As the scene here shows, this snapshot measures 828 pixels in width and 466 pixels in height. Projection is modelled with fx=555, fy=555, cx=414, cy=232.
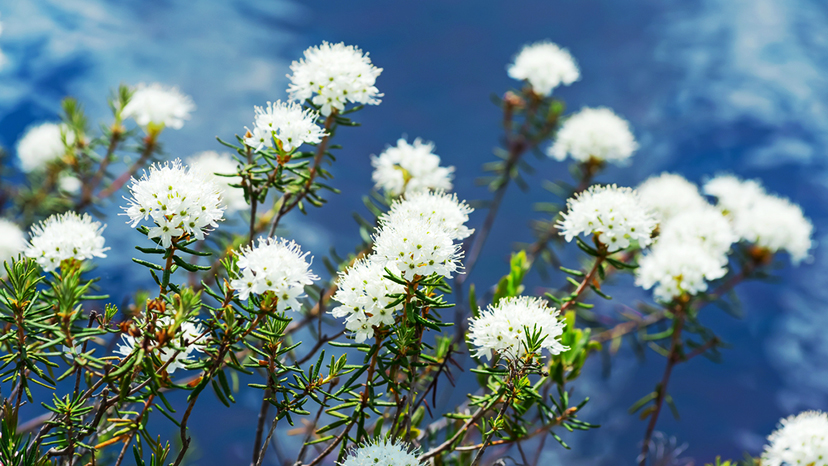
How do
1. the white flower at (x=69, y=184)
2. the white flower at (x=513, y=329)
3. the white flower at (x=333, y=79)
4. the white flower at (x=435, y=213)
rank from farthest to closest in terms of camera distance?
the white flower at (x=69, y=184), the white flower at (x=333, y=79), the white flower at (x=435, y=213), the white flower at (x=513, y=329)

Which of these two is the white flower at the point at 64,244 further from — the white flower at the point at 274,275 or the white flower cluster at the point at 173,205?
Result: the white flower at the point at 274,275

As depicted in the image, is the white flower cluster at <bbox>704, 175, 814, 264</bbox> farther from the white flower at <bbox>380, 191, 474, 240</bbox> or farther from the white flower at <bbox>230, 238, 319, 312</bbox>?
the white flower at <bbox>230, 238, 319, 312</bbox>

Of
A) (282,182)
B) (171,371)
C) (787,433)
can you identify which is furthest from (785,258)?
(171,371)

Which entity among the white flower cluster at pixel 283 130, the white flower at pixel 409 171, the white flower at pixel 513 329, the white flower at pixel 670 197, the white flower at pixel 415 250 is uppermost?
the white flower at pixel 670 197

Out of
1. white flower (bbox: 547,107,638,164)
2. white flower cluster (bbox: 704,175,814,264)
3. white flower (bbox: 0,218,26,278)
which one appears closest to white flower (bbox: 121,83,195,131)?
white flower (bbox: 0,218,26,278)

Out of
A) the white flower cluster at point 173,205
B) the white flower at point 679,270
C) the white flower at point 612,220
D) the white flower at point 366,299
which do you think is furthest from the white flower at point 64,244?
the white flower at point 679,270

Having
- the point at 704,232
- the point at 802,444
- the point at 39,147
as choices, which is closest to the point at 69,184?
the point at 39,147
